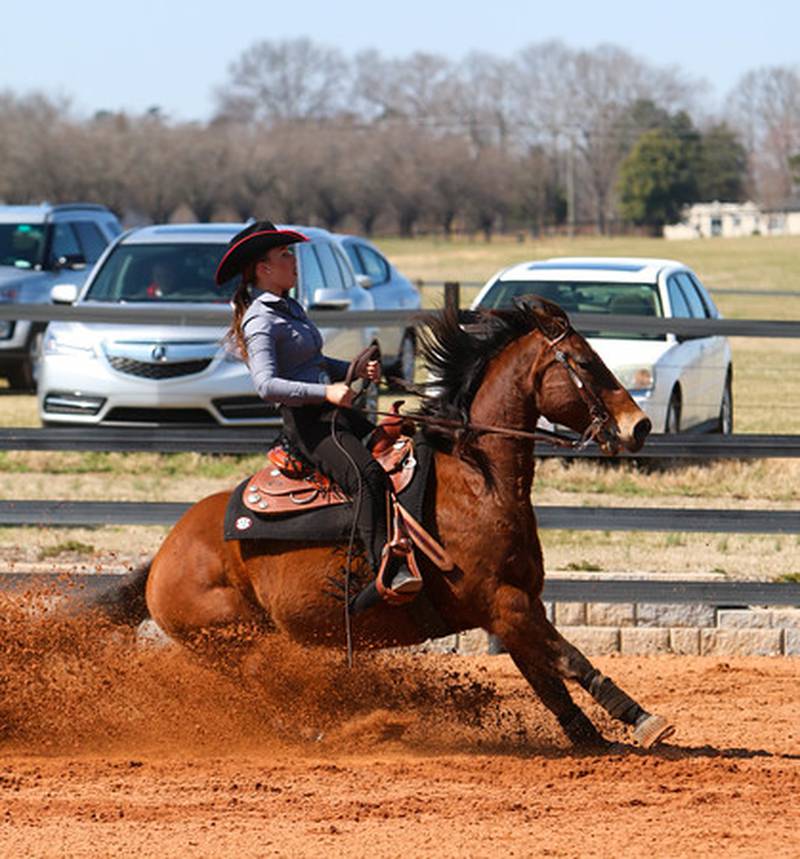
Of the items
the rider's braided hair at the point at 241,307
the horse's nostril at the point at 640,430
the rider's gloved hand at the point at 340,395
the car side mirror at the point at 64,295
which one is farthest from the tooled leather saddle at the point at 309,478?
the car side mirror at the point at 64,295

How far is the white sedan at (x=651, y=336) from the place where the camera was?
1294 cm

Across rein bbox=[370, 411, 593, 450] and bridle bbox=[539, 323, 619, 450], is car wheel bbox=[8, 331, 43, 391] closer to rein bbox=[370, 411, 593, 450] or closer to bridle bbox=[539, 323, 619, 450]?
rein bbox=[370, 411, 593, 450]

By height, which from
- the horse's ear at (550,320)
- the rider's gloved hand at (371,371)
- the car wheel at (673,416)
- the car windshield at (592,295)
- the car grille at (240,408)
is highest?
the horse's ear at (550,320)

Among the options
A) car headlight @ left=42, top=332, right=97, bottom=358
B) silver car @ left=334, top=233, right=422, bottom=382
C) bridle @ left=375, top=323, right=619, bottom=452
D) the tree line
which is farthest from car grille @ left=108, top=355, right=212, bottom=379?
the tree line

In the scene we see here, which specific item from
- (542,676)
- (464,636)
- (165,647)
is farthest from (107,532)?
(542,676)

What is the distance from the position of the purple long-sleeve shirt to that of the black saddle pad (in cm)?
50

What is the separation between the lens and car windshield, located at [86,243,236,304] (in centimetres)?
1599

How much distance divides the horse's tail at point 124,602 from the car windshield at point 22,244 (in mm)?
14904

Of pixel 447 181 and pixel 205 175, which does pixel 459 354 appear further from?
pixel 447 181

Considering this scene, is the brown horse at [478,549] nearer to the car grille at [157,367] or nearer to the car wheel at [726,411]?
the car wheel at [726,411]

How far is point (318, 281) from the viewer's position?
16.7 meters

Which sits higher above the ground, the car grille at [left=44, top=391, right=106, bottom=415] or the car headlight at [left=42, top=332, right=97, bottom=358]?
the car headlight at [left=42, top=332, right=97, bottom=358]

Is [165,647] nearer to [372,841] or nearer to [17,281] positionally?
[372,841]

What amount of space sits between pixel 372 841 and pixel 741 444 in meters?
5.37
